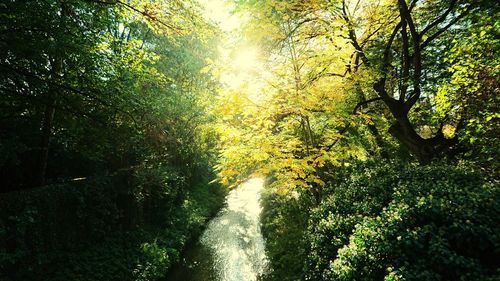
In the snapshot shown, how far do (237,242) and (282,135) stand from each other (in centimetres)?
873

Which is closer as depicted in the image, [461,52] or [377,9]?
[461,52]

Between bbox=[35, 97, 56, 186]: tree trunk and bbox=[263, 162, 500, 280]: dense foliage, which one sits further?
bbox=[35, 97, 56, 186]: tree trunk

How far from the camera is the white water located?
39.1 ft

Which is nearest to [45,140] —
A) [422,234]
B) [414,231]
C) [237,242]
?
[237,242]

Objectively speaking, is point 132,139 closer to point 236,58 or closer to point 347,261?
point 236,58

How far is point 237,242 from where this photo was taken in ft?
49.6

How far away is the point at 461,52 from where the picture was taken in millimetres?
7895

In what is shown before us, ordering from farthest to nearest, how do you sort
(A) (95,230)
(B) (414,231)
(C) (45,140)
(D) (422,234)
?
1. (A) (95,230)
2. (C) (45,140)
3. (B) (414,231)
4. (D) (422,234)

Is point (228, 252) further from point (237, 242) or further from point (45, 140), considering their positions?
point (45, 140)

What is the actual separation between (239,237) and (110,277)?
755 cm

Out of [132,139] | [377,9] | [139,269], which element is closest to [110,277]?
[139,269]

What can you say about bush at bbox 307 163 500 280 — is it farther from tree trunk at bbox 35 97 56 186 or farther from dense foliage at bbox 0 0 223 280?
tree trunk at bbox 35 97 56 186

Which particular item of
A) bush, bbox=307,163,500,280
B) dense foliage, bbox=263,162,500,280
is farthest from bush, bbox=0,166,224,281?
bush, bbox=307,163,500,280

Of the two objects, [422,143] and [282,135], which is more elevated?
[282,135]
